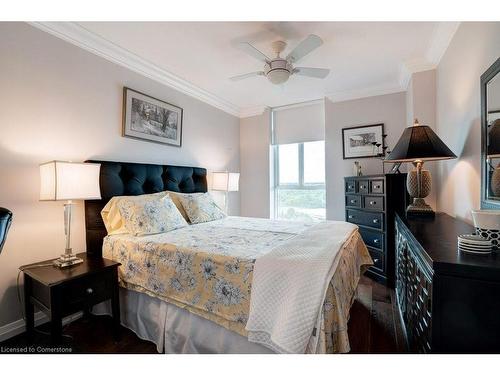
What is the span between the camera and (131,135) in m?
2.59

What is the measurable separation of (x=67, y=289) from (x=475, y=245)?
210 centimetres

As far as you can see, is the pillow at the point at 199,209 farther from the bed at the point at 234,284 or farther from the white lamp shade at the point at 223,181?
the white lamp shade at the point at 223,181

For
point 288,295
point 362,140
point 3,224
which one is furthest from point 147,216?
point 362,140

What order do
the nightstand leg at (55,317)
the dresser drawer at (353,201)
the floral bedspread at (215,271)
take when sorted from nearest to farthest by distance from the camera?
the floral bedspread at (215,271), the nightstand leg at (55,317), the dresser drawer at (353,201)

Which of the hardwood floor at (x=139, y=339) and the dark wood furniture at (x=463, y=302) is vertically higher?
the dark wood furniture at (x=463, y=302)

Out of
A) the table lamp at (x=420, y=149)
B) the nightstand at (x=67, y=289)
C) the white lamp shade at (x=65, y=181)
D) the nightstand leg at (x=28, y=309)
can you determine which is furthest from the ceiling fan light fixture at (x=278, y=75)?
the nightstand leg at (x=28, y=309)

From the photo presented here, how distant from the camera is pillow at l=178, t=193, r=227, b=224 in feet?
8.70

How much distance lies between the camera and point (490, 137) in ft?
4.51

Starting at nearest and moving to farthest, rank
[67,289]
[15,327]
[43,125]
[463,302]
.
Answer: [463,302], [67,289], [15,327], [43,125]

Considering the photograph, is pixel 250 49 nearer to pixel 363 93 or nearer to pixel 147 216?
pixel 147 216

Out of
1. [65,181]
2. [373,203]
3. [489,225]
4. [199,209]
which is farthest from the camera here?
[373,203]

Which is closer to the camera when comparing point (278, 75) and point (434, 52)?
point (278, 75)

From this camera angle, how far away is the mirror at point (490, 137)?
51.1 inches
